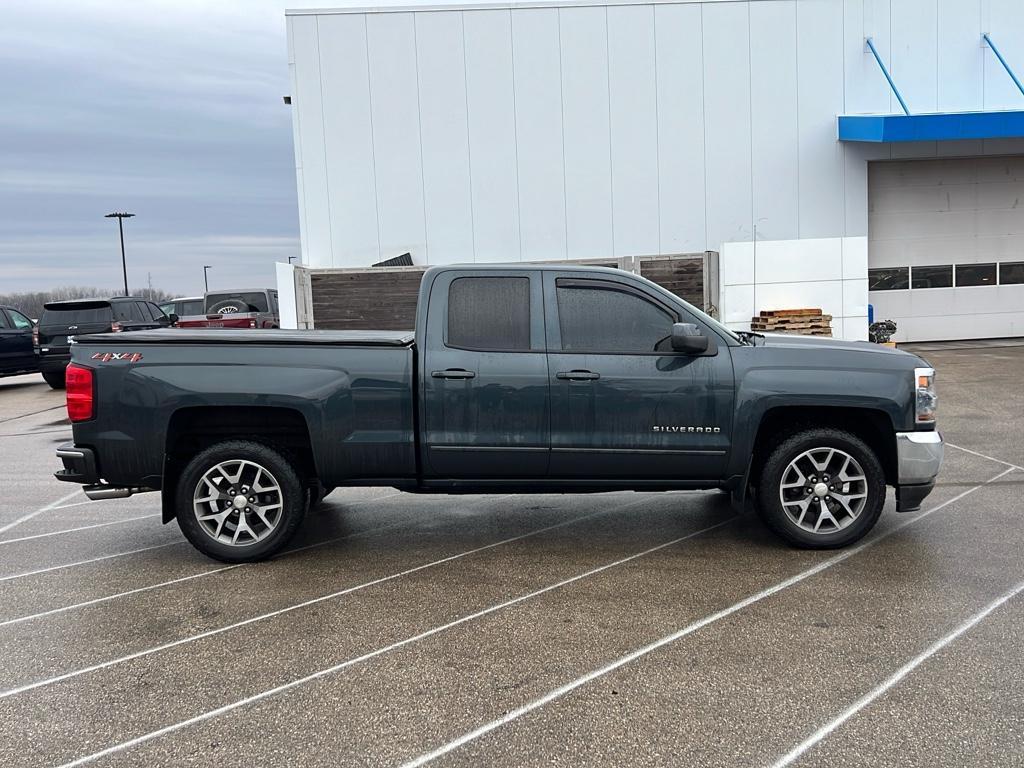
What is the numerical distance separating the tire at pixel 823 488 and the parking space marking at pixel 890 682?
3.39 ft

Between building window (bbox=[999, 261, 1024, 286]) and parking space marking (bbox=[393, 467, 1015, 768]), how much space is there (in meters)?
16.9

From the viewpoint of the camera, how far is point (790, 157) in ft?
62.8

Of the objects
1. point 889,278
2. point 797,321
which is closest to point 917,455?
point 797,321

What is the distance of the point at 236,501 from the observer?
5.81 meters

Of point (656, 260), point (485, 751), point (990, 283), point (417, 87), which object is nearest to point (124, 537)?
point (485, 751)

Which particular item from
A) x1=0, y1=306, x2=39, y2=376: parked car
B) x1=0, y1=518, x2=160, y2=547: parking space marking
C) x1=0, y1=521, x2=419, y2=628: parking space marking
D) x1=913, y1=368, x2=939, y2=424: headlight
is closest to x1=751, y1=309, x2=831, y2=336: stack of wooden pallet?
x1=913, y1=368, x2=939, y2=424: headlight

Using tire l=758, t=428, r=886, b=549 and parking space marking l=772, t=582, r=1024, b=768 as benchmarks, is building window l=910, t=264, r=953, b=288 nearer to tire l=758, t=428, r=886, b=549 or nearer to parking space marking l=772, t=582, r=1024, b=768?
tire l=758, t=428, r=886, b=549

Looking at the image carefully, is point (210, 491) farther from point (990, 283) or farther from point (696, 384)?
point (990, 283)

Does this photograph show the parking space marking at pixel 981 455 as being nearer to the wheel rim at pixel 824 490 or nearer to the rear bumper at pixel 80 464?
the wheel rim at pixel 824 490

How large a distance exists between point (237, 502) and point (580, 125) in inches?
594

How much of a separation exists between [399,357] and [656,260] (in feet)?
36.6

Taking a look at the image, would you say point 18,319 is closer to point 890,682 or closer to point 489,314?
point 489,314

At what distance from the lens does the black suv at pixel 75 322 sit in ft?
58.7

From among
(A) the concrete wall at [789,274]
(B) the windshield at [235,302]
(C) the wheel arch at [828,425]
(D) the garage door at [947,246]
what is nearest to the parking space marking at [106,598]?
(C) the wheel arch at [828,425]
